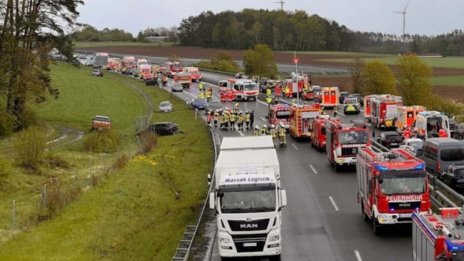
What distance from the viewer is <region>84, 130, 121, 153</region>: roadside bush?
1978 inches

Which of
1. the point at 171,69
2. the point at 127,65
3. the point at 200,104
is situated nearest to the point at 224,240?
the point at 200,104

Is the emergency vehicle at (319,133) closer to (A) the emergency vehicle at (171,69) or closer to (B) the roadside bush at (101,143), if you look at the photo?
(B) the roadside bush at (101,143)

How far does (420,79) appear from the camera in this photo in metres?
77.7

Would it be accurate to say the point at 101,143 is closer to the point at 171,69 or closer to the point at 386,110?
the point at 386,110

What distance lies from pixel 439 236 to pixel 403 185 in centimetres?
893

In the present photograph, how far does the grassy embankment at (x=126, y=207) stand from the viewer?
82.6 feet

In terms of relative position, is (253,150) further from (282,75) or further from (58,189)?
(282,75)

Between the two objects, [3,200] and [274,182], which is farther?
[3,200]

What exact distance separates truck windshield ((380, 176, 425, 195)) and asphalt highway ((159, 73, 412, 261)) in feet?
4.48

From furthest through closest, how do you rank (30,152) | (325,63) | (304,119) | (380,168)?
(325,63) < (304,119) < (30,152) < (380,168)

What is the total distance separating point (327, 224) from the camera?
27234mm

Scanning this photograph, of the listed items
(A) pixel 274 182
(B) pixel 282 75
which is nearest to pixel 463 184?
(A) pixel 274 182

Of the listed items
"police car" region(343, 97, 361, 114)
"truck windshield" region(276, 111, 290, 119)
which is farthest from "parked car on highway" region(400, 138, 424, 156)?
"police car" region(343, 97, 361, 114)

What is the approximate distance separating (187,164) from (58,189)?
15.2m
